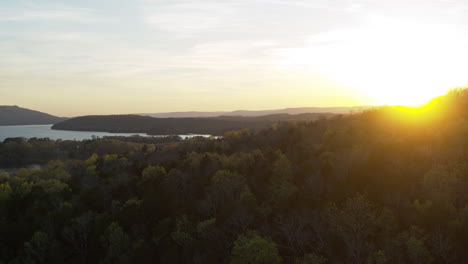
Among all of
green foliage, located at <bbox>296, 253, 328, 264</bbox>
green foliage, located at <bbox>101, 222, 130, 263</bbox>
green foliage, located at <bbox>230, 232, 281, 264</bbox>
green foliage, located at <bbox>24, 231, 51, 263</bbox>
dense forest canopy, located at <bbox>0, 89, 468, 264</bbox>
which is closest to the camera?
green foliage, located at <bbox>296, 253, 328, 264</bbox>

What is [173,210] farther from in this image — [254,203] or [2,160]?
[2,160]

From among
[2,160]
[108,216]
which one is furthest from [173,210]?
[2,160]

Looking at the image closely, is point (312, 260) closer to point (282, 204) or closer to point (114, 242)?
point (282, 204)

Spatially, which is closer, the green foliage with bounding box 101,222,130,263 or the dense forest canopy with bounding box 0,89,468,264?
the dense forest canopy with bounding box 0,89,468,264

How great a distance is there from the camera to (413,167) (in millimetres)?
51469

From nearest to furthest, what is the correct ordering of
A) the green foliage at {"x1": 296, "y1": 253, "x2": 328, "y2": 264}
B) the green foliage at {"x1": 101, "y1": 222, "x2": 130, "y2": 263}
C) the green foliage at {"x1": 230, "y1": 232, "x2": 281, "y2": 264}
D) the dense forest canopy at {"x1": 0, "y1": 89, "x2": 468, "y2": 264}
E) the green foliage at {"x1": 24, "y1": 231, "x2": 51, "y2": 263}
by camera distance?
the green foliage at {"x1": 296, "y1": 253, "x2": 328, "y2": 264}, the green foliage at {"x1": 230, "y1": 232, "x2": 281, "y2": 264}, the dense forest canopy at {"x1": 0, "y1": 89, "x2": 468, "y2": 264}, the green foliage at {"x1": 101, "y1": 222, "x2": 130, "y2": 263}, the green foliage at {"x1": 24, "y1": 231, "x2": 51, "y2": 263}

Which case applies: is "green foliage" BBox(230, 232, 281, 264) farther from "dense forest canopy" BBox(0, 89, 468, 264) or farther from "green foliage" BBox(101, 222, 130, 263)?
"green foliage" BBox(101, 222, 130, 263)

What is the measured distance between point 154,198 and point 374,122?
143ft

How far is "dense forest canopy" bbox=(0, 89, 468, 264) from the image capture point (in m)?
38.9

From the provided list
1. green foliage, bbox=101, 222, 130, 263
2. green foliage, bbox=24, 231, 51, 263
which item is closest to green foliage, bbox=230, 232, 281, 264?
green foliage, bbox=101, 222, 130, 263

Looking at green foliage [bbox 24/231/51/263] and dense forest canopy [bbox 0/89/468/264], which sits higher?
dense forest canopy [bbox 0/89/468/264]

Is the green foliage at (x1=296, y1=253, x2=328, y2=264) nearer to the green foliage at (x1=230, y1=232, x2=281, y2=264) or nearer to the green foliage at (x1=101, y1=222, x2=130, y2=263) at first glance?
the green foliage at (x1=230, y1=232, x2=281, y2=264)

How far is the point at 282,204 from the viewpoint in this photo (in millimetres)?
51250

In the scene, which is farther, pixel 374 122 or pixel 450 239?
pixel 374 122
